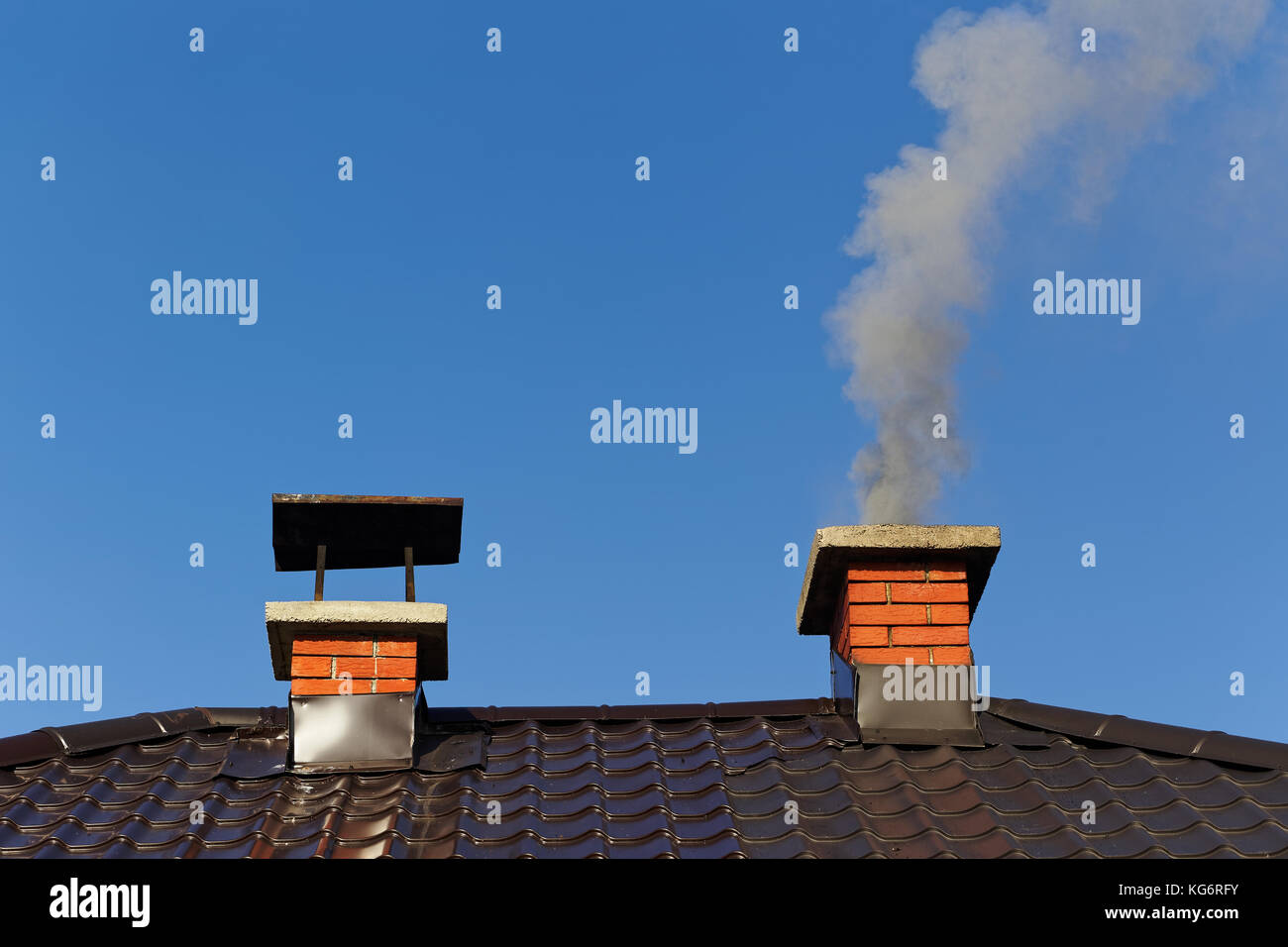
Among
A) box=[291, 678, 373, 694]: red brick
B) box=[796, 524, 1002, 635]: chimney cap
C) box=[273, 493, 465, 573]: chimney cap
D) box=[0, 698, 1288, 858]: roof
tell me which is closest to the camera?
box=[0, 698, 1288, 858]: roof

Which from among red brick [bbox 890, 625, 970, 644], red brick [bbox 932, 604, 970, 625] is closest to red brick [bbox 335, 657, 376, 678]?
red brick [bbox 890, 625, 970, 644]

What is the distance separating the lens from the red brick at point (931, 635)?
8.33 m

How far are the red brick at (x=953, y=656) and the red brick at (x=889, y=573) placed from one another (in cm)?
43

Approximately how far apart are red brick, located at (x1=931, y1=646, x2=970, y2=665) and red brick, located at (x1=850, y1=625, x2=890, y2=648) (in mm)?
306

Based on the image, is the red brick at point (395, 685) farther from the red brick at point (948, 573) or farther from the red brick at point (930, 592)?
the red brick at point (948, 573)

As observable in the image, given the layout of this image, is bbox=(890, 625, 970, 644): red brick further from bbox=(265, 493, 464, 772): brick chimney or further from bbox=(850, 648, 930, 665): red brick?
bbox=(265, 493, 464, 772): brick chimney

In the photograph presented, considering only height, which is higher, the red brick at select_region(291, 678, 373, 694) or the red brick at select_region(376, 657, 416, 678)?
the red brick at select_region(376, 657, 416, 678)

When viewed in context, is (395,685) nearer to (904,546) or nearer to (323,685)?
(323,685)

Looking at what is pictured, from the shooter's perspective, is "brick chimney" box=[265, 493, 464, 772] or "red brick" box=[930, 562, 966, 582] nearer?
"brick chimney" box=[265, 493, 464, 772]

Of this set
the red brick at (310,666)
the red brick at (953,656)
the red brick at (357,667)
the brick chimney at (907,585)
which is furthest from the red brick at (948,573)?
the red brick at (310,666)

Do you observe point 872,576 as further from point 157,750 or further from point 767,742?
point 157,750

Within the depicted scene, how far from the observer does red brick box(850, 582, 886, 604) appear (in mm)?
8406

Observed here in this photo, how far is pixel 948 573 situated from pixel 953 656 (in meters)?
0.49
